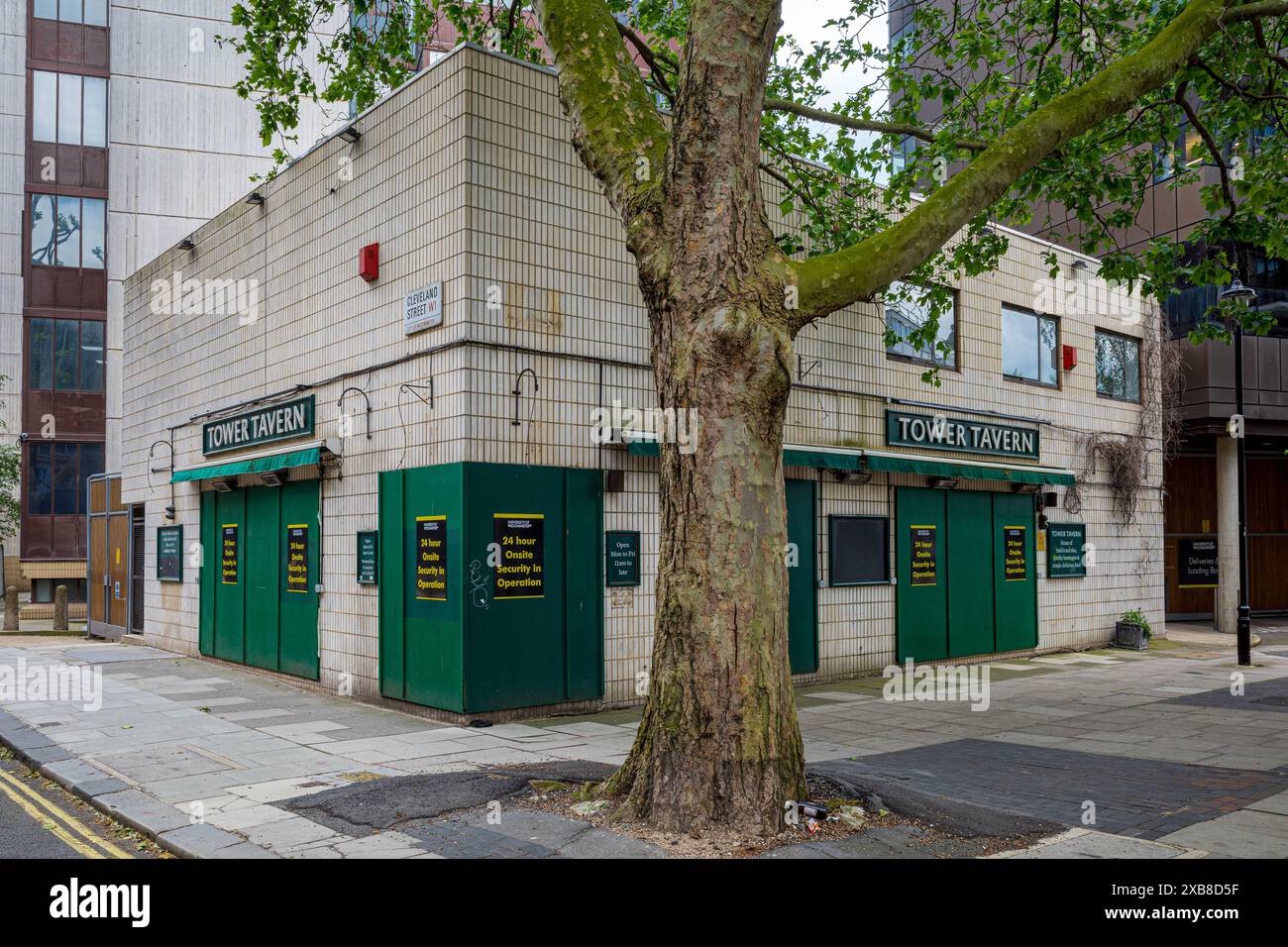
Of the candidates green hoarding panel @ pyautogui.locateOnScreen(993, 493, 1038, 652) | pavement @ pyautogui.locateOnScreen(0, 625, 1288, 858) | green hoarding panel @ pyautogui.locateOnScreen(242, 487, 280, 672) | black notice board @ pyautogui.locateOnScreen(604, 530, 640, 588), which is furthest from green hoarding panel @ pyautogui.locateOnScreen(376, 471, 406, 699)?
green hoarding panel @ pyautogui.locateOnScreen(993, 493, 1038, 652)

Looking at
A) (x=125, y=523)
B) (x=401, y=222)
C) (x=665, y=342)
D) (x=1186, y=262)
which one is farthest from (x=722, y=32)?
(x=1186, y=262)

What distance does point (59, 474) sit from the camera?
3759cm

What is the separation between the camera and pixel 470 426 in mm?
11180

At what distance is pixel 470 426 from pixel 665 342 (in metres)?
4.42

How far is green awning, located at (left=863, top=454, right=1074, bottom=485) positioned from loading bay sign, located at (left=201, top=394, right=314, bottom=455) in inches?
307

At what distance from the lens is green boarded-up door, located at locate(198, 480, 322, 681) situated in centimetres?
1413

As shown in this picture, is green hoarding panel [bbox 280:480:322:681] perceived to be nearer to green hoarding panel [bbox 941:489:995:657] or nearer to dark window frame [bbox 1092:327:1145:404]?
green hoarding panel [bbox 941:489:995:657]

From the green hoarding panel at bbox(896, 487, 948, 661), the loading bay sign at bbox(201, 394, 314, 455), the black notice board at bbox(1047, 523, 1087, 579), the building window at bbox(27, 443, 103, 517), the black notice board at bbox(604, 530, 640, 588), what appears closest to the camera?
the black notice board at bbox(604, 530, 640, 588)

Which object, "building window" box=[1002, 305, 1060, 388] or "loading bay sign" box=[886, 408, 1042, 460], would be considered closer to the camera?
→ "loading bay sign" box=[886, 408, 1042, 460]

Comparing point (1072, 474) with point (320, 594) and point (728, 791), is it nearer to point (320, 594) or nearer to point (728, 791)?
point (320, 594)

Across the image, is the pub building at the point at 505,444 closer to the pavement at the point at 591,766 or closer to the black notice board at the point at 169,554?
the black notice board at the point at 169,554

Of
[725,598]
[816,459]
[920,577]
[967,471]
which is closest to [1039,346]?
[967,471]

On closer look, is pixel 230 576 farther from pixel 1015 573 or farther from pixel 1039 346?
pixel 1039 346

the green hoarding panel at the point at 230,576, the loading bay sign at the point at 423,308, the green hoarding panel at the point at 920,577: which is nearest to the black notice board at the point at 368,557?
the loading bay sign at the point at 423,308
